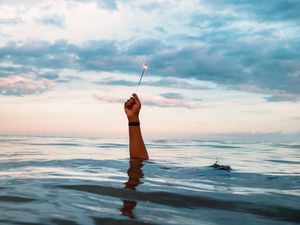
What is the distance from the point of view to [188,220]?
323 cm

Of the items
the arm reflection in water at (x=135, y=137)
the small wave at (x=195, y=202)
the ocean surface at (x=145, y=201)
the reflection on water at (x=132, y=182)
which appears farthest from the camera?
the arm reflection in water at (x=135, y=137)

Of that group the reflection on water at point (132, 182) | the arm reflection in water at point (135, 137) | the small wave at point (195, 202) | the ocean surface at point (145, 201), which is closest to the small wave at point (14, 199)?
the ocean surface at point (145, 201)

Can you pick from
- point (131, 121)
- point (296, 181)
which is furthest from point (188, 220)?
point (131, 121)

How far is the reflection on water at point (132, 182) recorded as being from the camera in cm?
337

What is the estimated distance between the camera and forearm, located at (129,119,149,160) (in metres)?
8.05

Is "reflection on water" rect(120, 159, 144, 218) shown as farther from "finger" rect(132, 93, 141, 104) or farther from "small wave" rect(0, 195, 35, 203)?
"finger" rect(132, 93, 141, 104)

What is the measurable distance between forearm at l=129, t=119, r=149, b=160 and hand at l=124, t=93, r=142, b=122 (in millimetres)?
110

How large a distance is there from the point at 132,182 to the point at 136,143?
3073 mm

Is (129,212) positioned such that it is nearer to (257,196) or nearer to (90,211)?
(90,211)

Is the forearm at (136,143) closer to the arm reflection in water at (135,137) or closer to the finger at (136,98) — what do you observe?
the arm reflection in water at (135,137)

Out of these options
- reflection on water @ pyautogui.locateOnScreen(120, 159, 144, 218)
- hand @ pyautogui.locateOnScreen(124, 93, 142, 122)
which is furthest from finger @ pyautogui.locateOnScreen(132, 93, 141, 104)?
reflection on water @ pyautogui.locateOnScreen(120, 159, 144, 218)

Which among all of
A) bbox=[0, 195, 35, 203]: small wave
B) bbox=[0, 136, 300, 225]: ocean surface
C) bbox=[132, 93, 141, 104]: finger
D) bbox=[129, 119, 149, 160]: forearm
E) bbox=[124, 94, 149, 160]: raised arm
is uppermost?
bbox=[132, 93, 141, 104]: finger

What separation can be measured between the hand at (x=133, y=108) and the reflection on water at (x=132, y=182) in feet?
3.91

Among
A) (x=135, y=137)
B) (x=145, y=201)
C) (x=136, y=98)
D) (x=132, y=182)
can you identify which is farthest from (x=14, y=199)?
(x=136, y=98)
